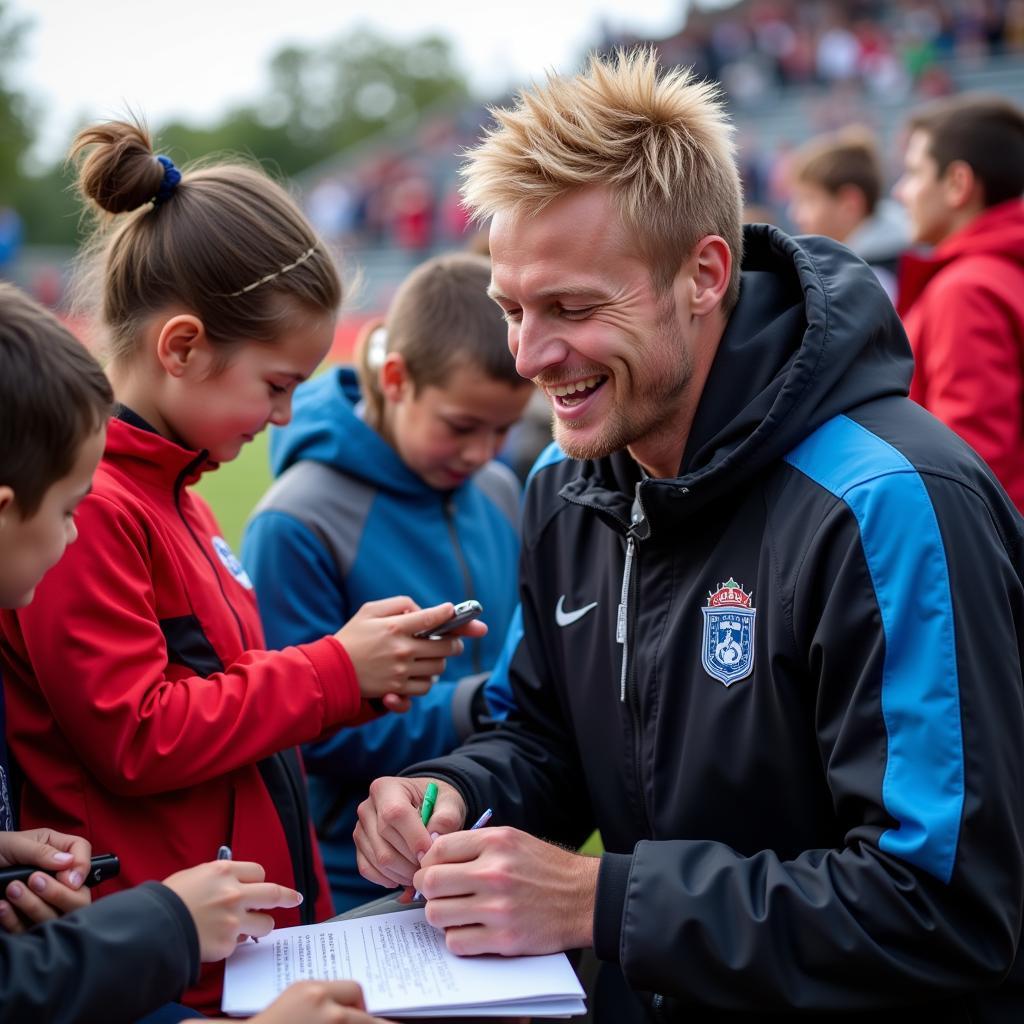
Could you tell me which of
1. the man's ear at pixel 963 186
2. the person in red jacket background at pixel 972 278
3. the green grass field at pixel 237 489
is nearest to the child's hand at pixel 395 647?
the person in red jacket background at pixel 972 278

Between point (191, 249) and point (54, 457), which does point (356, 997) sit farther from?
point (191, 249)

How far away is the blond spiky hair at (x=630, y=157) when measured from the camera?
2275 mm

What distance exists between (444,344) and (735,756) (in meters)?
1.68

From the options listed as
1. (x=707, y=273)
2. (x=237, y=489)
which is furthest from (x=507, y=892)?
(x=237, y=489)

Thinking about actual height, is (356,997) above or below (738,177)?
below

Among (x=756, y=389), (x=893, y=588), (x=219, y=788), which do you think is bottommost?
(x=219, y=788)

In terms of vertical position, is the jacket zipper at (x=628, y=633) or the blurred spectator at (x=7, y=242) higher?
the jacket zipper at (x=628, y=633)

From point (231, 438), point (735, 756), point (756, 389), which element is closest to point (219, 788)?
point (231, 438)

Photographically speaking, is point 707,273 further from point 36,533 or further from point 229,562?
point 36,533

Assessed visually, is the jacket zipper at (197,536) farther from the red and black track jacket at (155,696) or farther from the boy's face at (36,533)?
the boy's face at (36,533)

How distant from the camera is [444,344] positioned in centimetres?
338

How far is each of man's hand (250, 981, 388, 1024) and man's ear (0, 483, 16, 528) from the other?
32.7 inches

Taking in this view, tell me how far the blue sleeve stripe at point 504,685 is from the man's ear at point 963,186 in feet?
10.8

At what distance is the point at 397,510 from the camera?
3.40m
